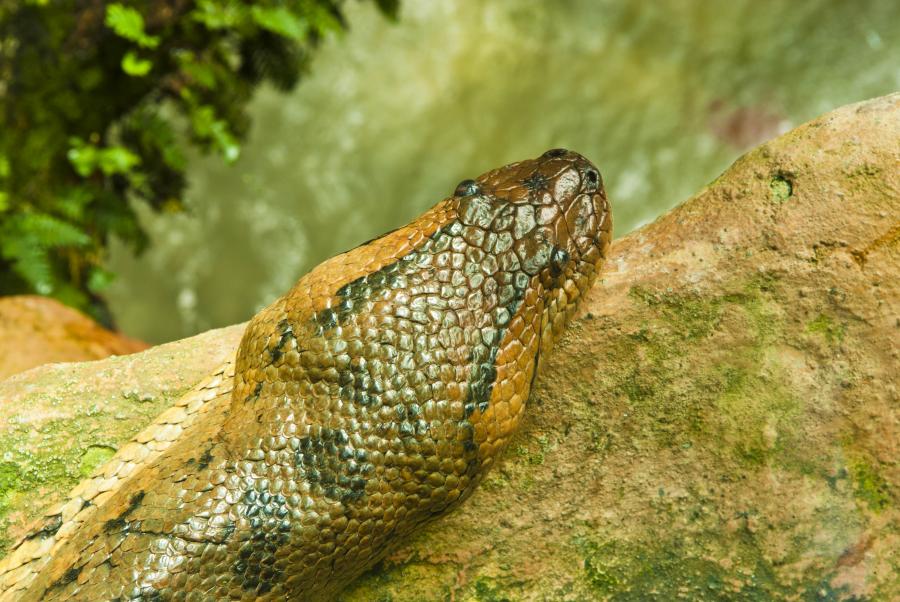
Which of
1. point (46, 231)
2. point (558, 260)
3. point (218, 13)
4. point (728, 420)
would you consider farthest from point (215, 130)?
point (728, 420)

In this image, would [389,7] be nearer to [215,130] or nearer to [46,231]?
[215,130]

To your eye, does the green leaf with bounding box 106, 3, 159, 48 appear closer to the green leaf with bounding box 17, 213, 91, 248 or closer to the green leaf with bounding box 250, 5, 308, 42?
the green leaf with bounding box 250, 5, 308, 42

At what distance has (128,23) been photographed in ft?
18.1

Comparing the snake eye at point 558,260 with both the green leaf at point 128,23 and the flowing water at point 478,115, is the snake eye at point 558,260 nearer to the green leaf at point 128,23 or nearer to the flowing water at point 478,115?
the green leaf at point 128,23

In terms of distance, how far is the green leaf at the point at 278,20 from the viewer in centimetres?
591

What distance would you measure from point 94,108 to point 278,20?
5.08 feet

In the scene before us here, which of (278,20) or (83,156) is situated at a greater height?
(278,20)

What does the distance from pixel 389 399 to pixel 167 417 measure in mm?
1105

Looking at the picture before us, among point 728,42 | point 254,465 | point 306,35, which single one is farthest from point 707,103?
point 254,465

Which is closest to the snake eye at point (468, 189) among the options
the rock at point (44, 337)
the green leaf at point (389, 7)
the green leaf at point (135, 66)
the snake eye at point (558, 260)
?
the snake eye at point (558, 260)

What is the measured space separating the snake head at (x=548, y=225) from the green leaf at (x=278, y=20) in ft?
11.1

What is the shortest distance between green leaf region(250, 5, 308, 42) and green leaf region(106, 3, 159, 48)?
2.44 feet

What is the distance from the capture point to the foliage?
19.1 feet

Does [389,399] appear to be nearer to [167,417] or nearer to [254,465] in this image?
[254,465]
